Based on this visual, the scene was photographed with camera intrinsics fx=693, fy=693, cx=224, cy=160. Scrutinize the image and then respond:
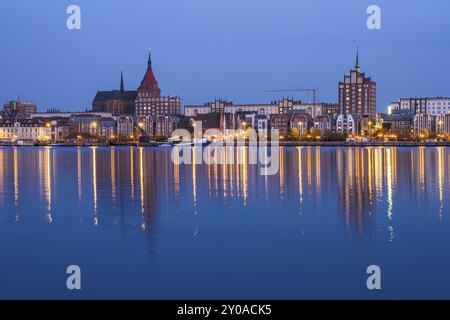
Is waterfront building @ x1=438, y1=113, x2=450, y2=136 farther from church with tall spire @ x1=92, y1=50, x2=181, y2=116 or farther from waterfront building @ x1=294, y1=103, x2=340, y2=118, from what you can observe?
church with tall spire @ x1=92, y1=50, x2=181, y2=116

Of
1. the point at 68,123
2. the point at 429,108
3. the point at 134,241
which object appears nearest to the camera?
the point at 134,241

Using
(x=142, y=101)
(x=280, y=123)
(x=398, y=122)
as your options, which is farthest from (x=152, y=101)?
(x=398, y=122)

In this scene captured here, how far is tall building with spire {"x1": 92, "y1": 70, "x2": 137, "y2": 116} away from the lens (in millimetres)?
158500

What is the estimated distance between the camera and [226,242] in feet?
37.2

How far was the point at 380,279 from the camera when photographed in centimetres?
877

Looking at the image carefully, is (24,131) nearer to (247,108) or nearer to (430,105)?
(247,108)

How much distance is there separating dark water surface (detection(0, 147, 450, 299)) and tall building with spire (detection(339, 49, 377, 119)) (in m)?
140

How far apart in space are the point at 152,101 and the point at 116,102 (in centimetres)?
864

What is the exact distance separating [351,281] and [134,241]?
4007 mm

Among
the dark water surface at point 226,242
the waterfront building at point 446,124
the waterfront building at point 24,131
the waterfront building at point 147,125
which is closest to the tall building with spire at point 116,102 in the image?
the waterfront building at point 147,125

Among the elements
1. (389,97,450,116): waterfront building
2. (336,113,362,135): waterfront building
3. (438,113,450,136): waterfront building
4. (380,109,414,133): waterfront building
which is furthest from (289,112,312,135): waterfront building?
(389,97,450,116): waterfront building
